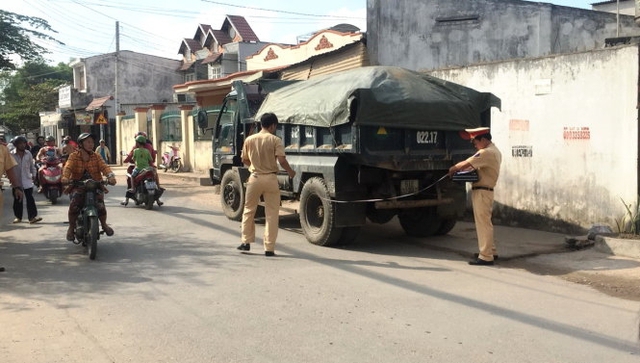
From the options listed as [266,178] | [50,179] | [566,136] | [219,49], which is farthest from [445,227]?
[219,49]

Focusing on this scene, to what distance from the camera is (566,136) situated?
909 centimetres

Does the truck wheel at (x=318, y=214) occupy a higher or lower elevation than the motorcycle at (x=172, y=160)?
lower

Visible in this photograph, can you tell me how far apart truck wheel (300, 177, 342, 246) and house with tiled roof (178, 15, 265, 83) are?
1301 inches

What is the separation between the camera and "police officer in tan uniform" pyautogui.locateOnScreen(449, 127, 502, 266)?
7.19 m

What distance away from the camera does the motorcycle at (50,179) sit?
13547 millimetres

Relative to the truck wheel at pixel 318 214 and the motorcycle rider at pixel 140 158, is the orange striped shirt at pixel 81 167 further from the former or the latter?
the motorcycle rider at pixel 140 158

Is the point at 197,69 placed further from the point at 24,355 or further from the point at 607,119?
the point at 24,355

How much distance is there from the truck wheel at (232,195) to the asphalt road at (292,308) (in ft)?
7.49

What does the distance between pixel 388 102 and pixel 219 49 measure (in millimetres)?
39913

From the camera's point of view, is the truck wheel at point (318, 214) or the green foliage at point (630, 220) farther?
the truck wheel at point (318, 214)

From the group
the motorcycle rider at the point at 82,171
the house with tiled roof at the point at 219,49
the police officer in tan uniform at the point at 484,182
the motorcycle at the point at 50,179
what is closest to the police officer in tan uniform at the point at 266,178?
the motorcycle rider at the point at 82,171

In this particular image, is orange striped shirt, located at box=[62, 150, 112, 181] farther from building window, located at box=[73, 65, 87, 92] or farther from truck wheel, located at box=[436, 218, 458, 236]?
building window, located at box=[73, 65, 87, 92]

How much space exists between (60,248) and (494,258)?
5.86 m

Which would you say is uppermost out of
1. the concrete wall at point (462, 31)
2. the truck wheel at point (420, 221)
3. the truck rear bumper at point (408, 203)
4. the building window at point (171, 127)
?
the concrete wall at point (462, 31)
